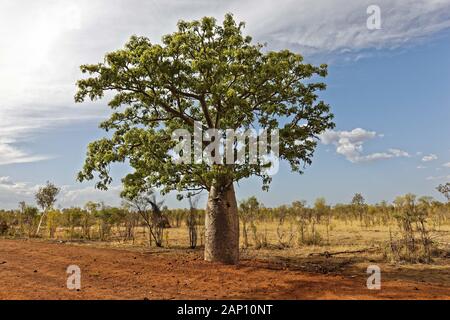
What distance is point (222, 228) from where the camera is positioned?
9.48 m

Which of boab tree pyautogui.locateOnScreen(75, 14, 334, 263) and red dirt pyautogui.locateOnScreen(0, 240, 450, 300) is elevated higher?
boab tree pyautogui.locateOnScreen(75, 14, 334, 263)

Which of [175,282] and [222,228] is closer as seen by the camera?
[175,282]

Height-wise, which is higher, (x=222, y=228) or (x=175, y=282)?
(x=222, y=228)

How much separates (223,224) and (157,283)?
2624 millimetres

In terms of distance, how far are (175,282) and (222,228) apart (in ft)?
7.79

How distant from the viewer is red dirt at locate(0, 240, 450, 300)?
6.25 m

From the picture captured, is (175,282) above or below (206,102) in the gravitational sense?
below

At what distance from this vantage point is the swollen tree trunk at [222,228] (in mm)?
9461

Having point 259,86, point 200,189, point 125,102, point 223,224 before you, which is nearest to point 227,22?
Result: point 259,86

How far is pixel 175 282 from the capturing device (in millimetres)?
7344

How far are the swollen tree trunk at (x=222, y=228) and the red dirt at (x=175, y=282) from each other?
38 centimetres

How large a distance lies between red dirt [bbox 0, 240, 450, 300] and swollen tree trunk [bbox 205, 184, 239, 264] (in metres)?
0.38

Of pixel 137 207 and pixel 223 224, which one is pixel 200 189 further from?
pixel 137 207

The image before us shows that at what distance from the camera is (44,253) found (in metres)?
10.8
